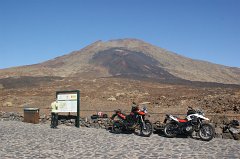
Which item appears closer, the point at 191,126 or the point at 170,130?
the point at 191,126

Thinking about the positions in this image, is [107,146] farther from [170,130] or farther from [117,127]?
[117,127]

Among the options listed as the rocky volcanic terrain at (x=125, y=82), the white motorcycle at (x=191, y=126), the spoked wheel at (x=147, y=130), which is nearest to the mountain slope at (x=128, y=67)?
the rocky volcanic terrain at (x=125, y=82)

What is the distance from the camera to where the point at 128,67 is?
11225 cm

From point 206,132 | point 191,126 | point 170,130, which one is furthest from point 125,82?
point 206,132

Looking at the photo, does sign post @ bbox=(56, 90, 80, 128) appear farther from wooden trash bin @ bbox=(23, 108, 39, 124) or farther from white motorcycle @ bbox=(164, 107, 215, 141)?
white motorcycle @ bbox=(164, 107, 215, 141)

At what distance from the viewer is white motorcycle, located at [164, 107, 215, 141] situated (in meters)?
14.9

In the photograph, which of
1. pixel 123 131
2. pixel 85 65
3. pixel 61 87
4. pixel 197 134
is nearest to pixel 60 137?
pixel 123 131

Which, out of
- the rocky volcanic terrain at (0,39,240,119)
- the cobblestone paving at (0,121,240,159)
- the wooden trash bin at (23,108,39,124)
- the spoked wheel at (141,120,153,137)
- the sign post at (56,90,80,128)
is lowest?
the cobblestone paving at (0,121,240,159)

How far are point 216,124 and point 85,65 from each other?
331ft

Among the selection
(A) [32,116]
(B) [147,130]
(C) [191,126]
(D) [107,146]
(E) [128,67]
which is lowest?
(D) [107,146]

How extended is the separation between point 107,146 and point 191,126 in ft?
13.5

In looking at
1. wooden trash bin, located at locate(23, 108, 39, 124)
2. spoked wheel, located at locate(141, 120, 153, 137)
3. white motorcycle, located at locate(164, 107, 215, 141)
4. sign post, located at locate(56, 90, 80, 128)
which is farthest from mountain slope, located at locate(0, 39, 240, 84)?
white motorcycle, located at locate(164, 107, 215, 141)

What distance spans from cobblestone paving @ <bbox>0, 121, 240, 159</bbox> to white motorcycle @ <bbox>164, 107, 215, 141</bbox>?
440 millimetres

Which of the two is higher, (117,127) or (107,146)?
(117,127)
